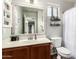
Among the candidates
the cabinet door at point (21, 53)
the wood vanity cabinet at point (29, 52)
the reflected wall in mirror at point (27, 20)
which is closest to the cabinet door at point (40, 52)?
the wood vanity cabinet at point (29, 52)

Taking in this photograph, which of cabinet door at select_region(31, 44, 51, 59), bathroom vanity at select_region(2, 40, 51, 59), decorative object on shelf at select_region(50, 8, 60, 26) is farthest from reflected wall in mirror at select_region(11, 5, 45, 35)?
cabinet door at select_region(31, 44, 51, 59)

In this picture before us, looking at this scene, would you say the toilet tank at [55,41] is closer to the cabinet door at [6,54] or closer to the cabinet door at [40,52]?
the cabinet door at [40,52]

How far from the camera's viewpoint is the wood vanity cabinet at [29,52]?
1945 mm

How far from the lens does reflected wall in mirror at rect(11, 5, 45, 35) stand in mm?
2750

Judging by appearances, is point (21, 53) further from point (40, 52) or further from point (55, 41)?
point (55, 41)

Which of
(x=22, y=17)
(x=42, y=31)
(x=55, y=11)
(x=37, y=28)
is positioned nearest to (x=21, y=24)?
(x=22, y=17)

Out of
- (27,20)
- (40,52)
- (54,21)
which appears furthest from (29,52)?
(54,21)

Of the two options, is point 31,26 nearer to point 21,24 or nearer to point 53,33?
point 21,24

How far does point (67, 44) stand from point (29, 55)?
174cm

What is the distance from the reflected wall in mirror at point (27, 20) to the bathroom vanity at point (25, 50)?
56 centimetres

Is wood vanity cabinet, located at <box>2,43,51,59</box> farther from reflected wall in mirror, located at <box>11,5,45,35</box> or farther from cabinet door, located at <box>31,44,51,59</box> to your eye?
reflected wall in mirror, located at <box>11,5,45,35</box>

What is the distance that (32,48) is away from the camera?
2.35m

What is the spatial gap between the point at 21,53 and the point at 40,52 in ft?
1.81

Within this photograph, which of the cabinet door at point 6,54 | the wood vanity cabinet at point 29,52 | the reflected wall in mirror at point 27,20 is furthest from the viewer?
the reflected wall in mirror at point 27,20
